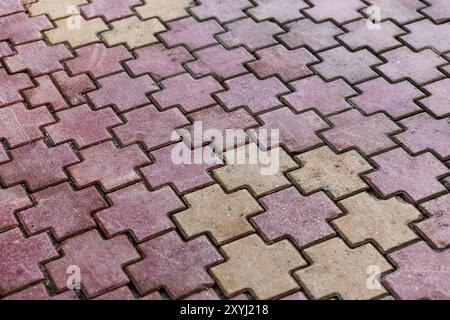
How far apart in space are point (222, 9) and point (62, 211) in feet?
8.08

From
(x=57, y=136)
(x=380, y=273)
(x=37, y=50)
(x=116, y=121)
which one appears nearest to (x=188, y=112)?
(x=116, y=121)

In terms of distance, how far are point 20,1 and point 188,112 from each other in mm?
2100

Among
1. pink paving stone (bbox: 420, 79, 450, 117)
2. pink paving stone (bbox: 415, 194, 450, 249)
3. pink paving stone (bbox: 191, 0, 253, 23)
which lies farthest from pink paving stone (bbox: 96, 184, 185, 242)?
pink paving stone (bbox: 191, 0, 253, 23)

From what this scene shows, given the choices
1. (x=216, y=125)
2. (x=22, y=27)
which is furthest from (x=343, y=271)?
(x=22, y=27)

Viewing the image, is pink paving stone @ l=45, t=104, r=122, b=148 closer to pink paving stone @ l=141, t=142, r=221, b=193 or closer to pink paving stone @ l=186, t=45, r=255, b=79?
pink paving stone @ l=141, t=142, r=221, b=193

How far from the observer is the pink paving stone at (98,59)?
5098 mm

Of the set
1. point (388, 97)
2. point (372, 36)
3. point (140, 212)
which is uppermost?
point (372, 36)

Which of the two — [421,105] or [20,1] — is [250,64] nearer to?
[421,105]

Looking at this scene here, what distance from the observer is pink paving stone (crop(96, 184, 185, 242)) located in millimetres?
3895

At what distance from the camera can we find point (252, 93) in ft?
16.0

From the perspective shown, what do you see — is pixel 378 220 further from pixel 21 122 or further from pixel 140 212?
pixel 21 122

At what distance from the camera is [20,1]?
5.82 meters

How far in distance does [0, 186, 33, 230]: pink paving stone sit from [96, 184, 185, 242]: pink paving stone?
47cm

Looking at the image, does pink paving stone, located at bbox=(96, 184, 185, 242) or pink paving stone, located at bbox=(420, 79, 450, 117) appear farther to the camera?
pink paving stone, located at bbox=(420, 79, 450, 117)
